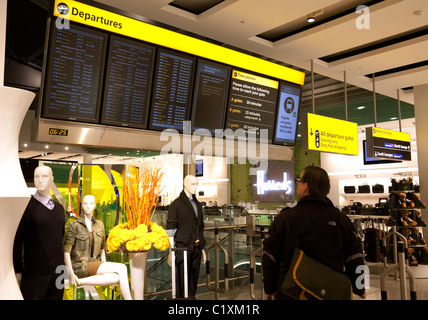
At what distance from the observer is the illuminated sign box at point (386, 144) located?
6.66 meters

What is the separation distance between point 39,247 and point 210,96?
2.49m

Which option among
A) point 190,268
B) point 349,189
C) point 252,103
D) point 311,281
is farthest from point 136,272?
point 349,189

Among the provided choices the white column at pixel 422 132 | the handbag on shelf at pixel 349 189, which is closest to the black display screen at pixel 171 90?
the white column at pixel 422 132

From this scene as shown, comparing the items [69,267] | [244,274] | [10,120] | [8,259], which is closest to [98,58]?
[69,267]

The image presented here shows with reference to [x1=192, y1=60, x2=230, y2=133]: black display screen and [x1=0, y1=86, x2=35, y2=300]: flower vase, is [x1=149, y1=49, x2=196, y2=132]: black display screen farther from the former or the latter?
[x1=0, y1=86, x2=35, y2=300]: flower vase

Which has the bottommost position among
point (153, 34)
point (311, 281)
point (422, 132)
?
point (311, 281)

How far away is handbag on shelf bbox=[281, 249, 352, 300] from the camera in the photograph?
2137 millimetres

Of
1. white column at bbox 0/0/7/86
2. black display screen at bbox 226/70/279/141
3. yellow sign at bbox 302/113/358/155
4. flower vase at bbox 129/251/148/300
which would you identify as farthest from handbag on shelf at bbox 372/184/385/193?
white column at bbox 0/0/7/86

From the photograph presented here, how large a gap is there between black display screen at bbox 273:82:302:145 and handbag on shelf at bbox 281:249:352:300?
3006 millimetres

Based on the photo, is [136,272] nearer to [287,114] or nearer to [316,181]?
[316,181]

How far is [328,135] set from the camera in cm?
577

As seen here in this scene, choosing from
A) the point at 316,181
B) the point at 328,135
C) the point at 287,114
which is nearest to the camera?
the point at 316,181

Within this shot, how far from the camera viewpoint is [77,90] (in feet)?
11.5

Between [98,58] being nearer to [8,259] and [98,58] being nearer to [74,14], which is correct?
[74,14]
